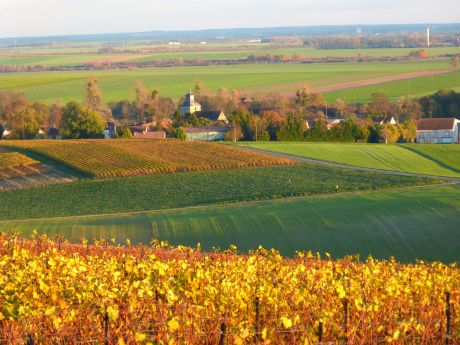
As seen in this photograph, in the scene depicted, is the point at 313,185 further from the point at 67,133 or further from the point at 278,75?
the point at 278,75

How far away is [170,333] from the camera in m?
12.5

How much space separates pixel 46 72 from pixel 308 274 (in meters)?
177

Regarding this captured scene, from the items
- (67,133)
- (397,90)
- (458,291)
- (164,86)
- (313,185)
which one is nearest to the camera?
(458,291)

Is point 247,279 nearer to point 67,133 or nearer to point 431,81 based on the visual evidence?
point 67,133

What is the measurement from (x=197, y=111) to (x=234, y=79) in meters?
52.8

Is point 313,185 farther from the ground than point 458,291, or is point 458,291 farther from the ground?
point 458,291

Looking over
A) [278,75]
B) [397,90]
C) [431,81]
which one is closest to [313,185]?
[397,90]

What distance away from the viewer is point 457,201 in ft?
129

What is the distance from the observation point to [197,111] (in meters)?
97.6

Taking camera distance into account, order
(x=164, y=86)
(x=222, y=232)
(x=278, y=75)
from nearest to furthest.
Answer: (x=222, y=232), (x=164, y=86), (x=278, y=75)

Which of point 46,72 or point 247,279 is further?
point 46,72

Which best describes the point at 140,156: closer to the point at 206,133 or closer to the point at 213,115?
the point at 206,133

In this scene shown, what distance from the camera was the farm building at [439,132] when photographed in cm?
8112

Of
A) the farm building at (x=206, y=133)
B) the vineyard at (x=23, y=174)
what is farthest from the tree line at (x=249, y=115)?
the vineyard at (x=23, y=174)
